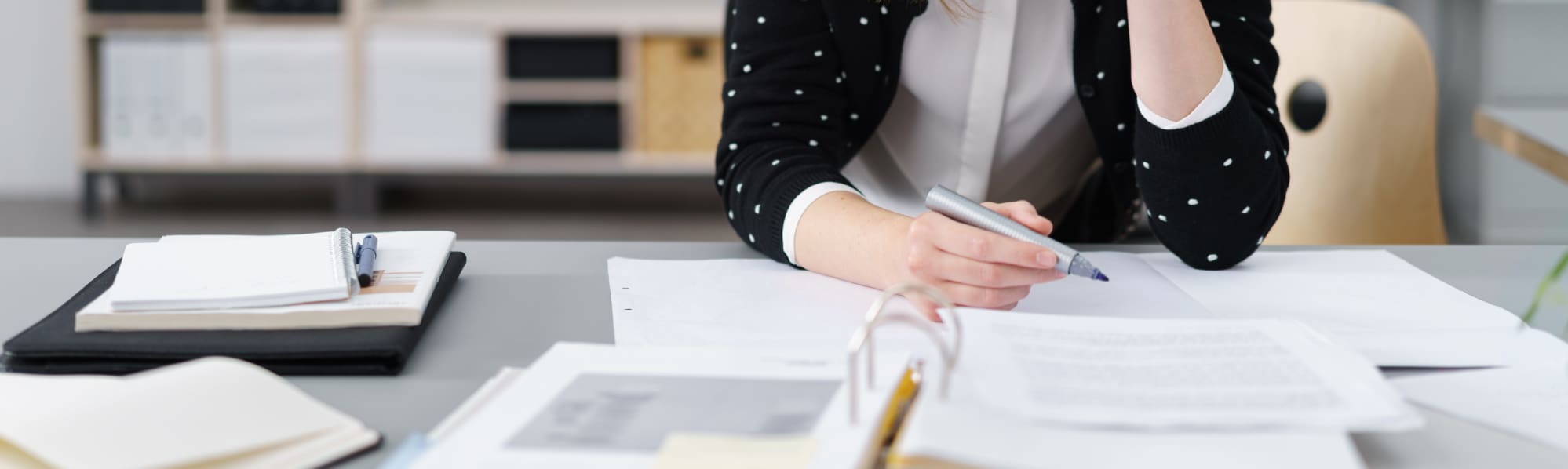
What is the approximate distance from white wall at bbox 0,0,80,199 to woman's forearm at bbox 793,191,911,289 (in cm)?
289

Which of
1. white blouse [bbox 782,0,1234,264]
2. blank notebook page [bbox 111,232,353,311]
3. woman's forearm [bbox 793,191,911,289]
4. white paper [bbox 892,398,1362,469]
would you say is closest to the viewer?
white paper [bbox 892,398,1362,469]

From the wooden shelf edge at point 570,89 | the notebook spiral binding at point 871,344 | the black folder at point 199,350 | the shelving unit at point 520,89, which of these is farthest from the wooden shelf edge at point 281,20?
the notebook spiral binding at point 871,344

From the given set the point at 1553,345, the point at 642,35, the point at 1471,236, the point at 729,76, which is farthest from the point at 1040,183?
the point at 642,35

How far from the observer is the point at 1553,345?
0.60 metres

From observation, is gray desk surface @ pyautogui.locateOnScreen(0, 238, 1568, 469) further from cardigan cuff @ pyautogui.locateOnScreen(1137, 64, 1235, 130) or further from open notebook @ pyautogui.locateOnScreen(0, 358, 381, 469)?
cardigan cuff @ pyautogui.locateOnScreen(1137, 64, 1235, 130)

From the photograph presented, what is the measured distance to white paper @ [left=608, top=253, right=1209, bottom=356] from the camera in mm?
602

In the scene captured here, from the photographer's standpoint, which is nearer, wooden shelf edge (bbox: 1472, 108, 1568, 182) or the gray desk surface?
the gray desk surface

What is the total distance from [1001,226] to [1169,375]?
18 cm

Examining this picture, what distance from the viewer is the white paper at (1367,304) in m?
0.60

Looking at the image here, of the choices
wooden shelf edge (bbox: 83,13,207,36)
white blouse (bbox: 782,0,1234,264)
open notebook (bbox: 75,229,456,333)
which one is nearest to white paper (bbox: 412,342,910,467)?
open notebook (bbox: 75,229,456,333)

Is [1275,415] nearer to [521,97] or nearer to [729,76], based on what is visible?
[729,76]

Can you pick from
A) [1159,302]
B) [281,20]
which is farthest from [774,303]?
[281,20]

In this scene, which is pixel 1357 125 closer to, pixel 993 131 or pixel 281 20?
pixel 993 131

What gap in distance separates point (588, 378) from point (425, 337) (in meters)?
0.16
